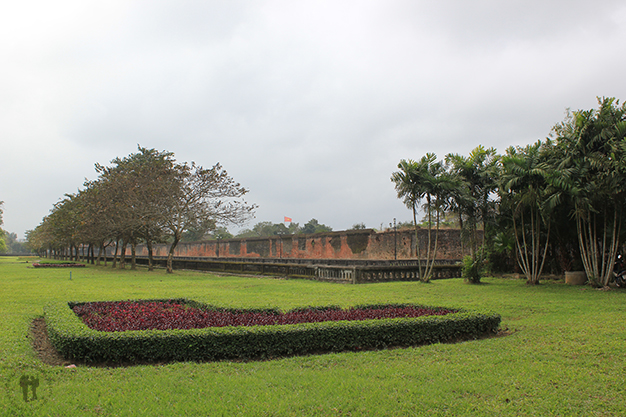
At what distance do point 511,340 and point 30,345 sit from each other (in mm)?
6086

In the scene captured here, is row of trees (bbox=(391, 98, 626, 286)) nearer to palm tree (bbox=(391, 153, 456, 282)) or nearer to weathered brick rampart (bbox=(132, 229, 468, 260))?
palm tree (bbox=(391, 153, 456, 282))

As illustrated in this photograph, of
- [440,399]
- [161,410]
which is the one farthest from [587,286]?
[161,410]

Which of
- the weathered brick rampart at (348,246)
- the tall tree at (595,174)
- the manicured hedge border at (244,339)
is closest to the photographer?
the manicured hedge border at (244,339)

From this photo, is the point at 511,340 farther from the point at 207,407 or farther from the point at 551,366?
the point at 207,407

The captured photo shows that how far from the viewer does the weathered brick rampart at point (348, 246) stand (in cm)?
2034

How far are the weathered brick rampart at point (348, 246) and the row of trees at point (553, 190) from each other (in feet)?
13.9

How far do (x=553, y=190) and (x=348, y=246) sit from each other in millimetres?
12363

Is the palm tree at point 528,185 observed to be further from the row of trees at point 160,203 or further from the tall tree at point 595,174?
the row of trees at point 160,203

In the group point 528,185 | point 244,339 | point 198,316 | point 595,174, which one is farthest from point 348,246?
point 244,339

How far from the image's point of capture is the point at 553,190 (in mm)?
11633

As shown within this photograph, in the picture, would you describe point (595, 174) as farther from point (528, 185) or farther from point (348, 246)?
point (348, 246)

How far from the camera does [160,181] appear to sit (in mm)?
20469

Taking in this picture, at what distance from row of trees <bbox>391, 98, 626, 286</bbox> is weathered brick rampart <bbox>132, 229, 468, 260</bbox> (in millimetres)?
4245

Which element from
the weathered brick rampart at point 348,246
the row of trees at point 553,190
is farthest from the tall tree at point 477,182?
the weathered brick rampart at point 348,246
